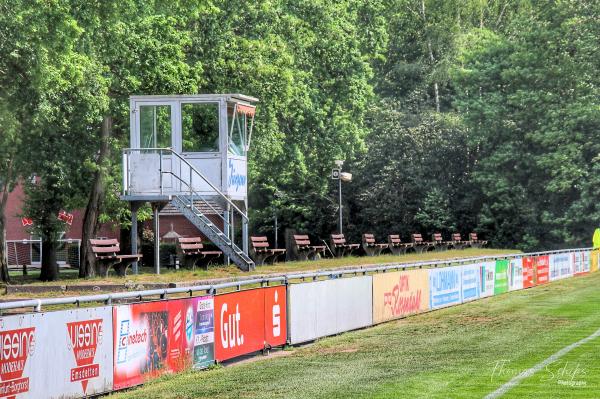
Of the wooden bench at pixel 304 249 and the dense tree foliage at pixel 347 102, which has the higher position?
the dense tree foliage at pixel 347 102

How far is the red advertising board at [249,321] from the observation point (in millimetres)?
19094

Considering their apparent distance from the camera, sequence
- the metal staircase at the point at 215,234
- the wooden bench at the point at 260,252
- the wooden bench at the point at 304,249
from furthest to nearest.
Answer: the wooden bench at the point at 304,249, the wooden bench at the point at 260,252, the metal staircase at the point at 215,234

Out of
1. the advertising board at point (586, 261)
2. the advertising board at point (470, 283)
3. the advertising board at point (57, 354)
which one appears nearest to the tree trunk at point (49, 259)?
the advertising board at point (470, 283)

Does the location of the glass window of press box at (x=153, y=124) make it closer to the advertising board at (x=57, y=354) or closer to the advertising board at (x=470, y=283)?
the advertising board at (x=470, y=283)

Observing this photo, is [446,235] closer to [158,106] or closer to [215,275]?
[158,106]

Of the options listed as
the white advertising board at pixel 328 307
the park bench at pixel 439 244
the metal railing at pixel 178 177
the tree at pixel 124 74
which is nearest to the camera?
the white advertising board at pixel 328 307

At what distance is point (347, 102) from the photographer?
52812 millimetres

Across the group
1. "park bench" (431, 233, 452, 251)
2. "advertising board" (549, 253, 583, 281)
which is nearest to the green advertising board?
"advertising board" (549, 253, 583, 281)

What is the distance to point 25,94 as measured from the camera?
111ft

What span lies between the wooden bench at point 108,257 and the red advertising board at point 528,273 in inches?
804

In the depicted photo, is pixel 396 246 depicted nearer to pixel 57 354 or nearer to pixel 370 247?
pixel 370 247

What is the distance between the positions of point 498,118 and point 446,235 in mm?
7611

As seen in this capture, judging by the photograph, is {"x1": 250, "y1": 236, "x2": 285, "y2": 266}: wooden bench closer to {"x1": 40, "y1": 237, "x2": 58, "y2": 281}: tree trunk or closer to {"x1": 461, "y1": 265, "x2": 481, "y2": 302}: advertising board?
{"x1": 461, "y1": 265, "x2": 481, "y2": 302}: advertising board

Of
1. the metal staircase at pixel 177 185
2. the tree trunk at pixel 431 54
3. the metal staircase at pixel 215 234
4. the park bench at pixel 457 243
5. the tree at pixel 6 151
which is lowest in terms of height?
the park bench at pixel 457 243
